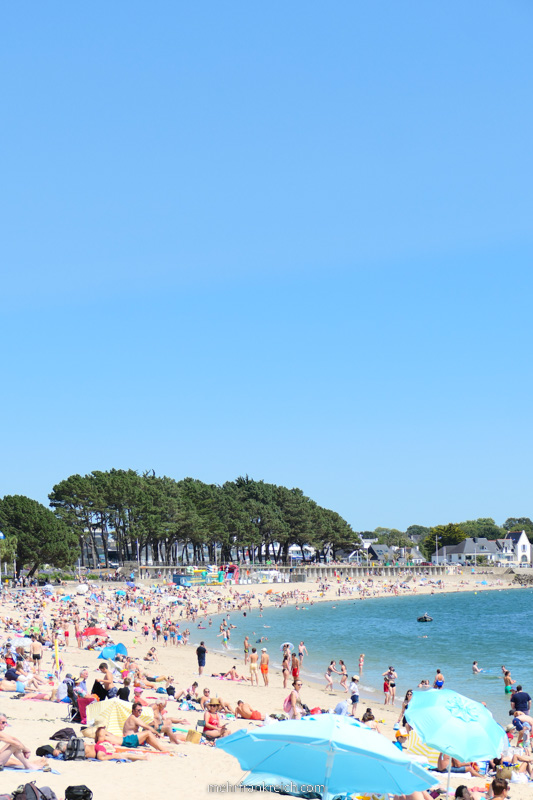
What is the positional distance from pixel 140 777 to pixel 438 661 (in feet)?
95.3

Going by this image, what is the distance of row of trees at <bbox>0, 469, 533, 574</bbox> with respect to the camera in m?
77.1

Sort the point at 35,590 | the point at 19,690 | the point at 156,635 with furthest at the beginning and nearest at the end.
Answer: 1. the point at 35,590
2. the point at 156,635
3. the point at 19,690

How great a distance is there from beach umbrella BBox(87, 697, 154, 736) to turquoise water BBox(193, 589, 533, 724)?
515 inches

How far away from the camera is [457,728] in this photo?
402 inches

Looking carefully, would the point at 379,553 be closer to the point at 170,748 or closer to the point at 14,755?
the point at 170,748

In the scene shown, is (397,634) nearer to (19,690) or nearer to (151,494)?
(19,690)

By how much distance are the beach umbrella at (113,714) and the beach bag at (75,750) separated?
5.58 feet

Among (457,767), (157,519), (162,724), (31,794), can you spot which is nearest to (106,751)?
(162,724)

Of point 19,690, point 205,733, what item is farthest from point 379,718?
point 19,690

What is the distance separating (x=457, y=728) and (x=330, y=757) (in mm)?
2536

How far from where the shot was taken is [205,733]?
1538 centimetres

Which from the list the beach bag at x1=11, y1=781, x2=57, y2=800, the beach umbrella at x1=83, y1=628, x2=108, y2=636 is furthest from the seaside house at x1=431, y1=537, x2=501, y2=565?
the beach bag at x1=11, y1=781, x2=57, y2=800

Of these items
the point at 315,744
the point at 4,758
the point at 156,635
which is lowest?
the point at 156,635

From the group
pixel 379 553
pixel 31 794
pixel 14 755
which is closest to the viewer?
pixel 31 794
